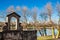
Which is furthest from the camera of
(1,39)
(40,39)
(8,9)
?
(8,9)

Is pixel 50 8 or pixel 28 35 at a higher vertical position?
pixel 50 8

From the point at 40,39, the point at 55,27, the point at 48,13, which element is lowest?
the point at 40,39

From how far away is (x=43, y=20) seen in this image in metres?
26.8

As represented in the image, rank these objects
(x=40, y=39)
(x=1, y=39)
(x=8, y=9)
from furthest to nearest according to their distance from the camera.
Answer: (x=8, y=9), (x=40, y=39), (x=1, y=39)

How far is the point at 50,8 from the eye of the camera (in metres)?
25.9

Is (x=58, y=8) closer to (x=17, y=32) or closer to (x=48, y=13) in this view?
(x=48, y=13)

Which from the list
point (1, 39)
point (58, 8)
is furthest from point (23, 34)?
point (58, 8)

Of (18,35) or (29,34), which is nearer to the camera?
(18,35)

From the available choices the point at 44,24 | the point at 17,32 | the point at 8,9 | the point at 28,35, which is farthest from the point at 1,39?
the point at 44,24

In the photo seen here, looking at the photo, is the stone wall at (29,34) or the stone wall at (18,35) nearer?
the stone wall at (18,35)

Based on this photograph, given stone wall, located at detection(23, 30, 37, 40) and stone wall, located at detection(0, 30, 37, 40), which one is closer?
stone wall, located at detection(0, 30, 37, 40)

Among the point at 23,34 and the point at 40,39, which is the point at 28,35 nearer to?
the point at 23,34

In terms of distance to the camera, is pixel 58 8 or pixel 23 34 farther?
pixel 58 8

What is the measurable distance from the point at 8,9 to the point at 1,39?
10131 millimetres
